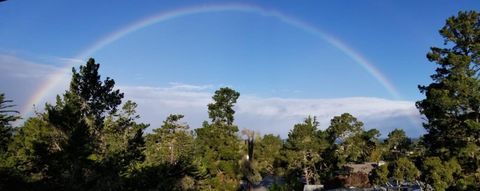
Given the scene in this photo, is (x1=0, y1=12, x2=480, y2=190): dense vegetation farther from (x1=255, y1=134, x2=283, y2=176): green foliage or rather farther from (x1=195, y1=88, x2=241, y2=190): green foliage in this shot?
(x1=255, y1=134, x2=283, y2=176): green foliage

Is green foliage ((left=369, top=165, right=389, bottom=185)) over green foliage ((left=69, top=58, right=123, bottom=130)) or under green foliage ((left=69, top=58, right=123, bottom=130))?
under

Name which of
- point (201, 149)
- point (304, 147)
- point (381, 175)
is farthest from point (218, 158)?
point (381, 175)

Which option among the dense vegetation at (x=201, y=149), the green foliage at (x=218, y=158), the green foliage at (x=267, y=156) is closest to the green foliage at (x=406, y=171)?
the dense vegetation at (x=201, y=149)

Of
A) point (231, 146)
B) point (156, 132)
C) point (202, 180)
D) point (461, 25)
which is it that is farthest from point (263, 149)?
point (461, 25)

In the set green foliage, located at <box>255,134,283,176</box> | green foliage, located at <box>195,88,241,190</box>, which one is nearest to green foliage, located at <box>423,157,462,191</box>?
green foliage, located at <box>195,88,241,190</box>

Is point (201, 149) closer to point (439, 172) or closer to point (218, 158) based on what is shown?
point (218, 158)

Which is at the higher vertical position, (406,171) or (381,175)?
(406,171)

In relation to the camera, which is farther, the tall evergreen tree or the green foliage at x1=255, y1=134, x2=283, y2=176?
the green foliage at x1=255, y1=134, x2=283, y2=176

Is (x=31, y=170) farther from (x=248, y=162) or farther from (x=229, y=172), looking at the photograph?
(x=248, y=162)
